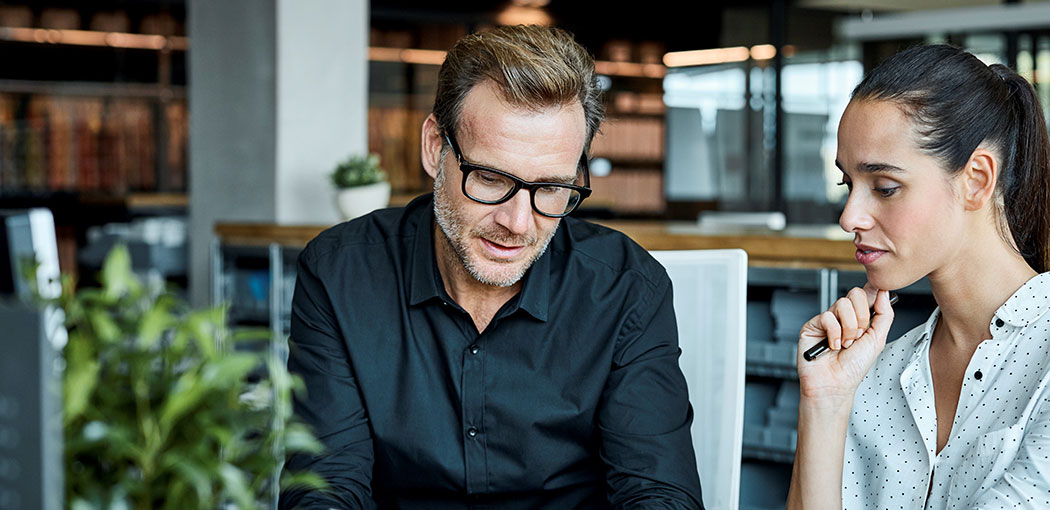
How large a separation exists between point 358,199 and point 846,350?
2766mm

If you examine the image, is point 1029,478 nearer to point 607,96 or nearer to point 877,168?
point 877,168

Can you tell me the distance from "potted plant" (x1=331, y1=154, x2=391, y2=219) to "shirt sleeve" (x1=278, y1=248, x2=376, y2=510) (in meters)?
2.36

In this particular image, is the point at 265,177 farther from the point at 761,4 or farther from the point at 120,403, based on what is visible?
the point at 761,4

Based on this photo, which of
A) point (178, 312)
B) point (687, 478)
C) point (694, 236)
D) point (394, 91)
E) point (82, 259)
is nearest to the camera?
point (178, 312)

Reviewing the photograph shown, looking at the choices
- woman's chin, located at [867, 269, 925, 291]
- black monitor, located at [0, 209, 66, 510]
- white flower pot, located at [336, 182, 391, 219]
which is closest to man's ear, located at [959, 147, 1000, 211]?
woman's chin, located at [867, 269, 925, 291]

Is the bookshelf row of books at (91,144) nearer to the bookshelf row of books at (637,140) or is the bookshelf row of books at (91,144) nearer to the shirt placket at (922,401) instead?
the bookshelf row of books at (637,140)

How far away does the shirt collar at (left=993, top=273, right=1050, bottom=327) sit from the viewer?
1.31 m

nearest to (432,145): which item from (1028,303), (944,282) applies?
(944,282)

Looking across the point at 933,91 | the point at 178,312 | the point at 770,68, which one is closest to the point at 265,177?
the point at 933,91

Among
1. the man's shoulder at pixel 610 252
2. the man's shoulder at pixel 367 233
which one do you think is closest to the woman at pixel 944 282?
the man's shoulder at pixel 610 252

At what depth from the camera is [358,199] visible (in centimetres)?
399

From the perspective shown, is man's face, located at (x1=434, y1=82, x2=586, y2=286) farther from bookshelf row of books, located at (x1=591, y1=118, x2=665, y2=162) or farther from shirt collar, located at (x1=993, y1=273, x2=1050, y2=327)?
bookshelf row of books, located at (x1=591, y1=118, x2=665, y2=162)

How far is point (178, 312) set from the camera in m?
0.74

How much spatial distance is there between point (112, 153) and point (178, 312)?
A: 7910 mm
